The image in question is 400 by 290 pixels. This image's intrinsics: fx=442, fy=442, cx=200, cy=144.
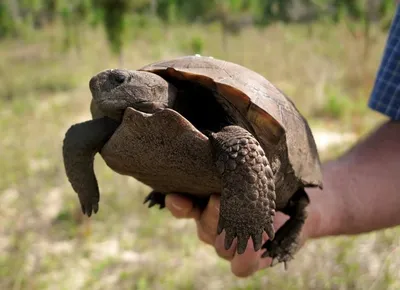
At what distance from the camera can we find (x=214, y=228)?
1483 millimetres

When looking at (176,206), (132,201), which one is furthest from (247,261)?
(132,201)

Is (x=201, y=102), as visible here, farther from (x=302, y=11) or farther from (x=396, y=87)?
(x=302, y=11)

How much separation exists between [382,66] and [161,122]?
112 centimetres

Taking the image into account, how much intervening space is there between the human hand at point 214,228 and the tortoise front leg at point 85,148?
287 mm

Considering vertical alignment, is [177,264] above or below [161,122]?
below

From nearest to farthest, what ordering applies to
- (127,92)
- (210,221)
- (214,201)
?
(127,92)
(214,201)
(210,221)

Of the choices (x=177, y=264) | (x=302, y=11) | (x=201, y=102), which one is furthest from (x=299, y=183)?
(x=302, y=11)

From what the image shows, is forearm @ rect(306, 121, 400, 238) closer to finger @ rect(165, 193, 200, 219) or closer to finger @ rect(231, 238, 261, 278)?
finger @ rect(231, 238, 261, 278)

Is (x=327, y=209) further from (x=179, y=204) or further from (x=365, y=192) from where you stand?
(x=179, y=204)

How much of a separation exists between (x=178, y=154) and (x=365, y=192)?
0.96 meters

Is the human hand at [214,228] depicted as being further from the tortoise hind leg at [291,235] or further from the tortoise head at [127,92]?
the tortoise head at [127,92]

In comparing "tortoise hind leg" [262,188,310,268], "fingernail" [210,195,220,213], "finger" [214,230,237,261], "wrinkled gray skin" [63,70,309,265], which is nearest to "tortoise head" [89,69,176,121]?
"wrinkled gray skin" [63,70,309,265]

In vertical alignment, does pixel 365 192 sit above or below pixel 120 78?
below

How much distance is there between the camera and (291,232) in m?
1.36
